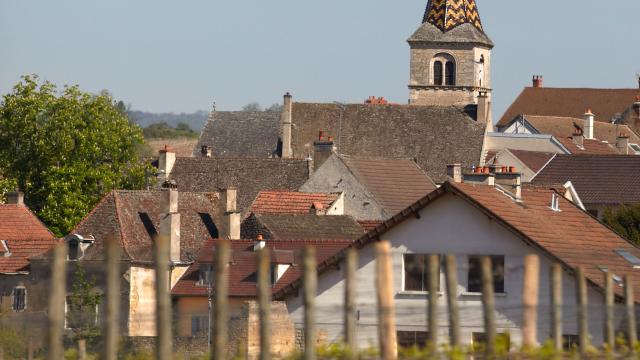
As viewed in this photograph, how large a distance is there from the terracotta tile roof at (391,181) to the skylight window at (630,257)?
2159 centimetres

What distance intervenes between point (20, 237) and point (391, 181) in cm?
1252

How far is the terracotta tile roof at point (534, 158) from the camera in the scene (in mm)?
73562

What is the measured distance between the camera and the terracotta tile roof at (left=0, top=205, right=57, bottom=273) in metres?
51.8

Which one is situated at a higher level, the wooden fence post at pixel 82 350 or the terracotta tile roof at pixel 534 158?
the terracotta tile roof at pixel 534 158

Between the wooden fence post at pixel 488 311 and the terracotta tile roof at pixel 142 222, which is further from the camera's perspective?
the terracotta tile roof at pixel 142 222

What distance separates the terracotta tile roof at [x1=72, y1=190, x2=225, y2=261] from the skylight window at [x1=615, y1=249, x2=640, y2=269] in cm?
1765

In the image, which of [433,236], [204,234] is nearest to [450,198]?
[433,236]

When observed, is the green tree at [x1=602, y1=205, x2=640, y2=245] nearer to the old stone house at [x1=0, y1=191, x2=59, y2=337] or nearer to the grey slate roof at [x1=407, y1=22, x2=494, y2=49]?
the old stone house at [x1=0, y1=191, x2=59, y2=337]

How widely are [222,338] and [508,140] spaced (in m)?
71.4

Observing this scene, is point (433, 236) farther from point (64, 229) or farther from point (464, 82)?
point (464, 82)

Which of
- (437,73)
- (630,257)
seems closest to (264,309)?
(630,257)

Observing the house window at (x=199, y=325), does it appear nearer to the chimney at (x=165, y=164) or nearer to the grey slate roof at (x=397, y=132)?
the chimney at (x=165, y=164)

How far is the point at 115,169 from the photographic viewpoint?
7312 centimetres

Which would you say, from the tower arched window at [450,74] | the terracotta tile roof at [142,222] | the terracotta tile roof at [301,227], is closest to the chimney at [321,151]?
the terracotta tile roof at [142,222]
